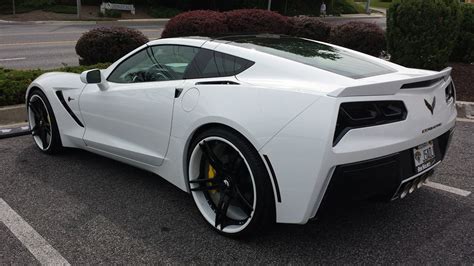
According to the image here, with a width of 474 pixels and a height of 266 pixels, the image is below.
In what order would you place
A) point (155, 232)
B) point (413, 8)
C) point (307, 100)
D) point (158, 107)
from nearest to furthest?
point (307, 100) < point (155, 232) < point (158, 107) < point (413, 8)

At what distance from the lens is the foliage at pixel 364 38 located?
33.2ft

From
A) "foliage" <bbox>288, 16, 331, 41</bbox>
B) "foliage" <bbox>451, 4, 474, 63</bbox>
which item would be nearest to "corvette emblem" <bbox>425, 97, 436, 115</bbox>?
"foliage" <bbox>451, 4, 474, 63</bbox>

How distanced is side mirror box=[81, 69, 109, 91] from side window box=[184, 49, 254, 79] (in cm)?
101

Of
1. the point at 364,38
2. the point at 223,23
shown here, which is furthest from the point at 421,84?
the point at 223,23

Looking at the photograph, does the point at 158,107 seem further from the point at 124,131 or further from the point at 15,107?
the point at 15,107

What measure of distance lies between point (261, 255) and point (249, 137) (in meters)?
0.78

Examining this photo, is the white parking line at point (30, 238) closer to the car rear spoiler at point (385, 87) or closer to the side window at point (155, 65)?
the side window at point (155, 65)

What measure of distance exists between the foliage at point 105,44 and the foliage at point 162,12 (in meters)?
23.4

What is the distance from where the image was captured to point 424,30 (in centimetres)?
809

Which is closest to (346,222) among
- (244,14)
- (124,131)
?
(124,131)

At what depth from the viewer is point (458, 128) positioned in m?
6.17

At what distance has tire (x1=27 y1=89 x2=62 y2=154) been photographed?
15.6 ft

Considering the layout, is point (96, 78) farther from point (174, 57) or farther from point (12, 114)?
point (12, 114)

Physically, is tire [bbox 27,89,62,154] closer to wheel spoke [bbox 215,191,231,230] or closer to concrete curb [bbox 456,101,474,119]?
wheel spoke [bbox 215,191,231,230]
